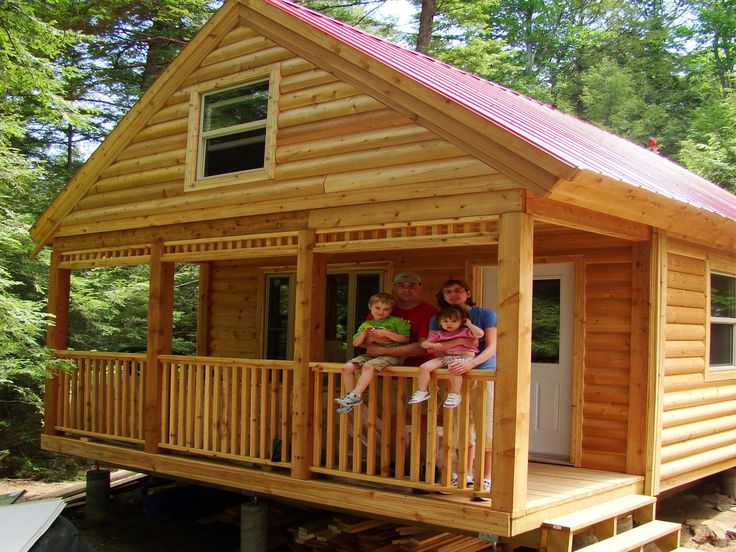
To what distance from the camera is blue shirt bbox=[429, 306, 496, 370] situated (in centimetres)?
625

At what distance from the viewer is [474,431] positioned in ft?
20.2

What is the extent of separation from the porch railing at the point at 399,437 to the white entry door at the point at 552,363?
1.78m

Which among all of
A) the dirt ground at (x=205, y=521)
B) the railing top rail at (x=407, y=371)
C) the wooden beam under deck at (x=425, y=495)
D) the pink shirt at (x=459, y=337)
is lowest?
the dirt ground at (x=205, y=521)

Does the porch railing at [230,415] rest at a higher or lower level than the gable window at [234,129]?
lower

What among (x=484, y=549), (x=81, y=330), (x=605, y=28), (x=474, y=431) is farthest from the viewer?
(x=605, y=28)

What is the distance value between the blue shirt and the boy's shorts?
0.47 metres

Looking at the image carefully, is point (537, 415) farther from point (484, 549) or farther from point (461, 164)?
point (461, 164)

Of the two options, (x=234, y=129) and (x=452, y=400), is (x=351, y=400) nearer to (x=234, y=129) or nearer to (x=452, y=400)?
(x=452, y=400)

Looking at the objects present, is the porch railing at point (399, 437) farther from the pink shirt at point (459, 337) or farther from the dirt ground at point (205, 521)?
the dirt ground at point (205, 521)

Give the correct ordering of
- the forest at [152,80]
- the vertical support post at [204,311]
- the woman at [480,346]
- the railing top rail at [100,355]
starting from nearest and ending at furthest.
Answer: the woman at [480,346] < the railing top rail at [100,355] < the forest at [152,80] < the vertical support post at [204,311]

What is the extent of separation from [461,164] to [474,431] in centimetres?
225

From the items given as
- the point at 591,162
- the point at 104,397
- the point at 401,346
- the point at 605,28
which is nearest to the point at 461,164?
the point at 591,162

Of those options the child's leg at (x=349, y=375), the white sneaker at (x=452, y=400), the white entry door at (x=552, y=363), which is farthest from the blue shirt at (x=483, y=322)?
the white entry door at (x=552, y=363)

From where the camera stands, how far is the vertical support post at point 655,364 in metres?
7.57
